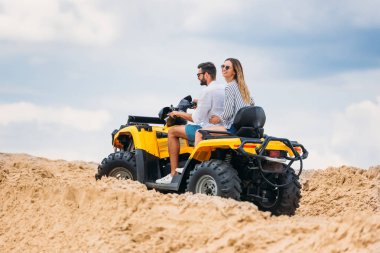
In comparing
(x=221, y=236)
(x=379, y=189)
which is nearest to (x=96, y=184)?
(x=221, y=236)

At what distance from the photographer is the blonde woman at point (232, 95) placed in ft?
28.9

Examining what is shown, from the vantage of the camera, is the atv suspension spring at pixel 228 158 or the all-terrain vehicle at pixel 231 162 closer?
the all-terrain vehicle at pixel 231 162

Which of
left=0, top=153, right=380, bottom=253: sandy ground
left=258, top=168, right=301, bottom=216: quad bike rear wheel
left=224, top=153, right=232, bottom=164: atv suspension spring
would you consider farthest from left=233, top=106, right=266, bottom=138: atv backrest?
left=0, top=153, right=380, bottom=253: sandy ground

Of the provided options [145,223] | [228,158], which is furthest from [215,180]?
[145,223]

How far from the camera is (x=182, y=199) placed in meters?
7.62

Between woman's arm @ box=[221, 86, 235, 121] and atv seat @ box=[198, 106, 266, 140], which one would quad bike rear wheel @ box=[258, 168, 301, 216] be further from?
woman's arm @ box=[221, 86, 235, 121]

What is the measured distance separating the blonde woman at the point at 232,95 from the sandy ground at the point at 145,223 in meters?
1.40

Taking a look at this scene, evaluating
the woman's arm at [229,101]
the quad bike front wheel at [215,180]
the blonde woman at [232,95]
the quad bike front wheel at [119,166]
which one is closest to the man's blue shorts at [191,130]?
the blonde woman at [232,95]

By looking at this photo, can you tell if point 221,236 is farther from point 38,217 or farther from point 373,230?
point 38,217

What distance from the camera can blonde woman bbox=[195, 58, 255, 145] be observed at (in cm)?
880

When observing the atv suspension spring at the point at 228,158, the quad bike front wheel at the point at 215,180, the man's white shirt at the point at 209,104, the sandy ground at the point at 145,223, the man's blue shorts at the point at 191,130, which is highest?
the man's white shirt at the point at 209,104

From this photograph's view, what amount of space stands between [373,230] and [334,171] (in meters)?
9.01

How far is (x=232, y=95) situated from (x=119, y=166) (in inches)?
91.6

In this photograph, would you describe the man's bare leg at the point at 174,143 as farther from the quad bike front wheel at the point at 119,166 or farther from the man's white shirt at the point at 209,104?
the quad bike front wheel at the point at 119,166
